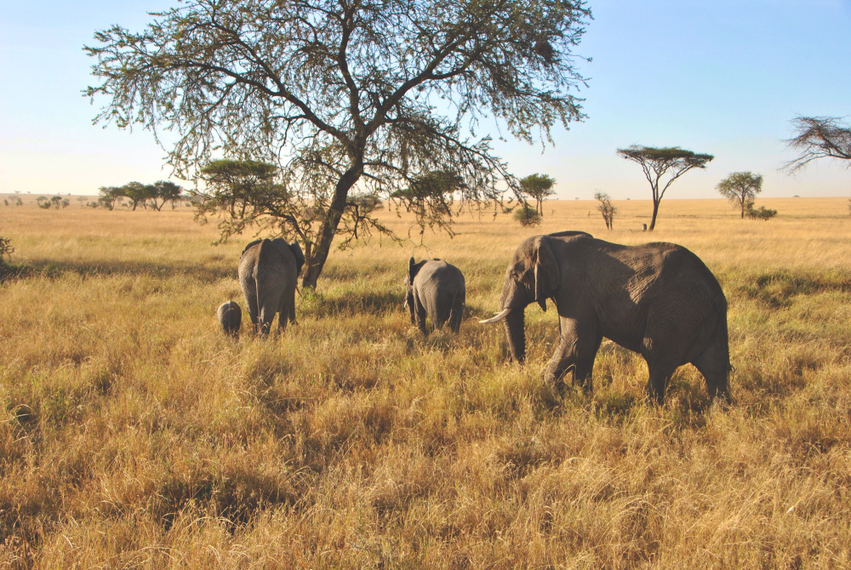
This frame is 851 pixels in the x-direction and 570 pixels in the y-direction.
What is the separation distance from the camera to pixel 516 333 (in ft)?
19.5

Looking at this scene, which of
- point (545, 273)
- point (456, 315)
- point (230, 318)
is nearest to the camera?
point (545, 273)

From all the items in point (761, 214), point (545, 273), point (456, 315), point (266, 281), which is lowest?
point (456, 315)

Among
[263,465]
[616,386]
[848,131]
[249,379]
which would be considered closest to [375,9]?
[249,379]

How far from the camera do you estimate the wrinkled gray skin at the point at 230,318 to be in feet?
23.7

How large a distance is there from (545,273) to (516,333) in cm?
115

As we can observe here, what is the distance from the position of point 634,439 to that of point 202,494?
3.39 metres

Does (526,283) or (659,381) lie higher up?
(526,283)

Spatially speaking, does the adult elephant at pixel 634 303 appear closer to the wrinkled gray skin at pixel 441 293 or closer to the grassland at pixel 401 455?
the grassland at pixel 401 455

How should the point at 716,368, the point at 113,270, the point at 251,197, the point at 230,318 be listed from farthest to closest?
the point at 113,270, the point at 251,197, the point at 230,318, the point at 716,368

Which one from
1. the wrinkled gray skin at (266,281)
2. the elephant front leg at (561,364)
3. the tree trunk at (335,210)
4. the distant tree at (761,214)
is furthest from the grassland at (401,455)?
the distant tree at (761,214)

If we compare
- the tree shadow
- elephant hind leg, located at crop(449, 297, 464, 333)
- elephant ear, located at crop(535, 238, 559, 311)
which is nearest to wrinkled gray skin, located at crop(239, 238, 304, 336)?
elephant hind leg, located at crop(449, 297, 464, 333)

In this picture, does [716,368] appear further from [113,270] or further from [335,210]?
[113,270]

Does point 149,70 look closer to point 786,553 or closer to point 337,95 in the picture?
point 337,95

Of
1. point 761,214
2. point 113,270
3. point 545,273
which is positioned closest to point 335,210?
point 545,273
